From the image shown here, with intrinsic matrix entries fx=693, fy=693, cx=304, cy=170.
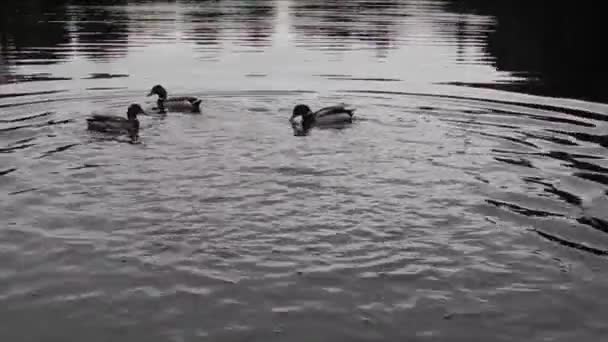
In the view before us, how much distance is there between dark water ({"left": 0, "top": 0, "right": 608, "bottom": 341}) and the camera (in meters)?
8.73

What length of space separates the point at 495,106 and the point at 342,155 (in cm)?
795

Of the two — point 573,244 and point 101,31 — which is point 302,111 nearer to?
point 573,244

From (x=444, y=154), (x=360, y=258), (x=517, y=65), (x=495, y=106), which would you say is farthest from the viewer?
(x=517, y=65)

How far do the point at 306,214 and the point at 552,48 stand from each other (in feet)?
116

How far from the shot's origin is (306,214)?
39.6 feet

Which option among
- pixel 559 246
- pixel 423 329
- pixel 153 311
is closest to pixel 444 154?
pixel 559 246

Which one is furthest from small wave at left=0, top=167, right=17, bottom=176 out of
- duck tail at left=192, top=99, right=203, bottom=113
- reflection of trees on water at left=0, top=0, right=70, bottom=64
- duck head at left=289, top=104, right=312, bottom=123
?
reflection of trees on water at left=0, top=0, right=70, bottom=64

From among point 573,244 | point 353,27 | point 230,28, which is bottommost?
point 573,244

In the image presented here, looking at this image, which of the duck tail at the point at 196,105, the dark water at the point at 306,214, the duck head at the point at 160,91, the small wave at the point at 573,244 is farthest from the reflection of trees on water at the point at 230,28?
the small wave at the point at 573,244

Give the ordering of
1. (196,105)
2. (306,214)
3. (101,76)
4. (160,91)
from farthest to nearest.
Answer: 1. (101,76)
2. (160,91)
3. (196,105)
4. (306,214)

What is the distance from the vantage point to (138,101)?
23.3 m

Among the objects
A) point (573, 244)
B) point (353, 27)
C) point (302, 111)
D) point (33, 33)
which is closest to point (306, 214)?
point (573, 244)

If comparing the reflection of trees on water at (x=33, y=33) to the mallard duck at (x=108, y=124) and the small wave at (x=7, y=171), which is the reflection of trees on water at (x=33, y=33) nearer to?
the mallard duck at (x=108, y=124)

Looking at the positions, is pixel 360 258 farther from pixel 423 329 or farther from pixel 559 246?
pixel 559 246
